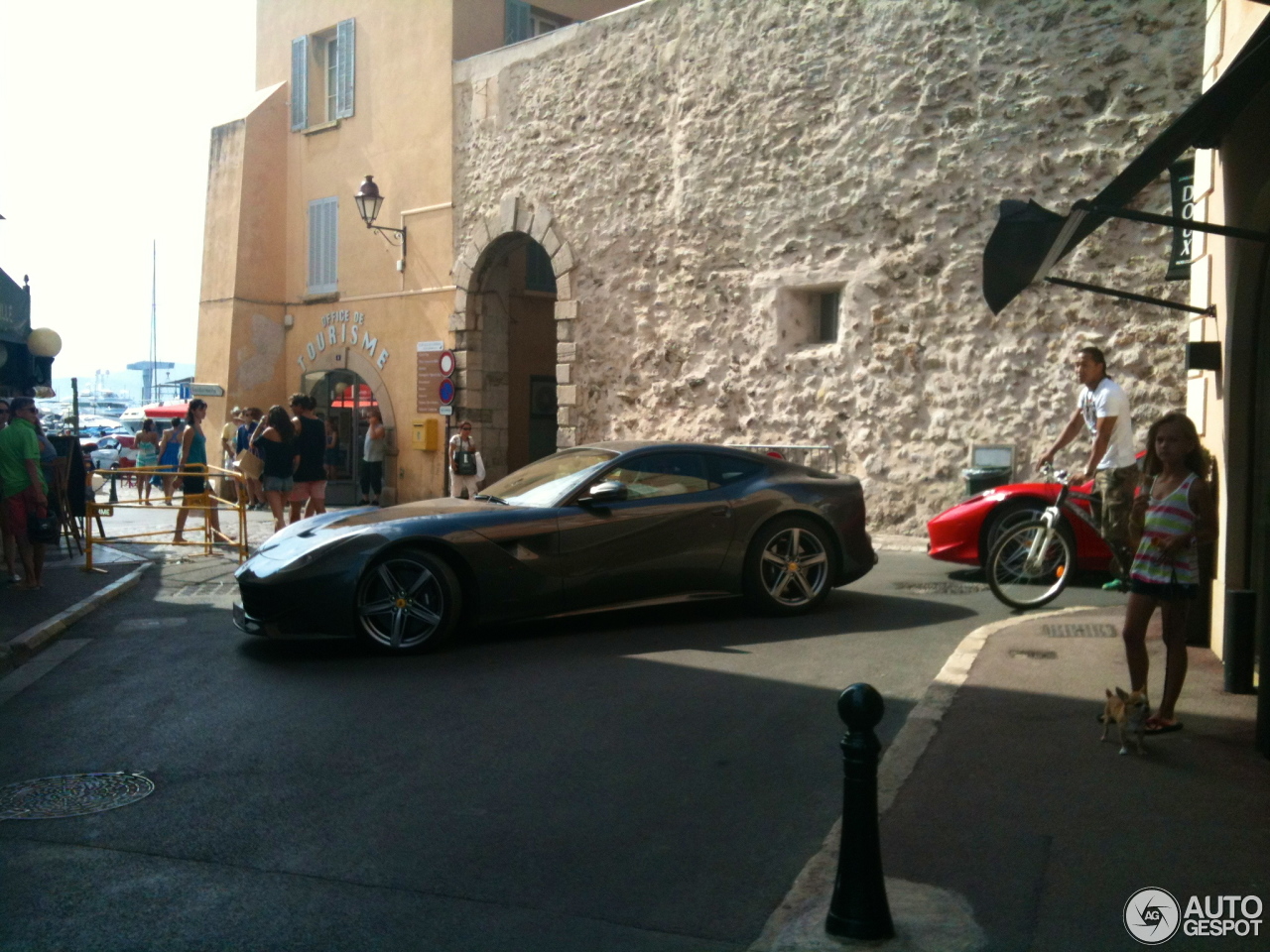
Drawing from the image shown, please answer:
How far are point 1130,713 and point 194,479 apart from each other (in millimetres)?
12243

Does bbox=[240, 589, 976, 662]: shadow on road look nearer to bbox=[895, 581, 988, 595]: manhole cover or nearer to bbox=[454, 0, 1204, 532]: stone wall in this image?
bbox=[895, 581, 988, 595]: manhole cover

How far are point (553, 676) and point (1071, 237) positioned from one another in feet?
12.1

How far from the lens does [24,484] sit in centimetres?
1069

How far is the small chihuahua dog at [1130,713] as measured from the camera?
490 cm

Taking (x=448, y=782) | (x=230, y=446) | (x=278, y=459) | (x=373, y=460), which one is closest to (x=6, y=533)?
(x=278, y=459)

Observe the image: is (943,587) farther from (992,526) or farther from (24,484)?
(24,484)

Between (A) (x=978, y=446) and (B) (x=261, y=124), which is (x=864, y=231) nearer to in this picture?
(A) (x=978, y=446)

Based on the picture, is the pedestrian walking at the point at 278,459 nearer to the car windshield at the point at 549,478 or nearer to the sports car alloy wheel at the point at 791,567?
the car windshield at the point at 549,478

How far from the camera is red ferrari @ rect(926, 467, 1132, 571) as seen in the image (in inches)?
403

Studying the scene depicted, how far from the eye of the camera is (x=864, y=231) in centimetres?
1616

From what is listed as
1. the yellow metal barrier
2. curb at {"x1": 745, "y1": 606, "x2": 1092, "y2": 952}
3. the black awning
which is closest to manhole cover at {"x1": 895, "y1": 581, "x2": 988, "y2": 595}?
curb at {"x1": 745, "y1": 606, "x2": 1092, "y2": 952}

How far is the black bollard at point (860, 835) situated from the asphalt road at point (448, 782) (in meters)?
0.33

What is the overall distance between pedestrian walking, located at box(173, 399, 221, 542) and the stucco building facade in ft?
20.3

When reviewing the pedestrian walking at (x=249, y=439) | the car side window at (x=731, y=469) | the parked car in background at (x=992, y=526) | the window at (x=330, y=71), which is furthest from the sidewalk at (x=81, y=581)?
the window at (x=330, y=71)
